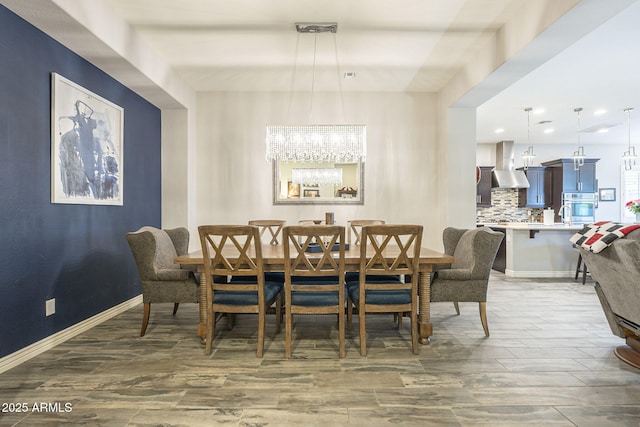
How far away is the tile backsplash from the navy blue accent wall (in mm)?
8208

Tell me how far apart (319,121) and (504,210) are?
609cm

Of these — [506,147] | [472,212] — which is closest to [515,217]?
[506,147]

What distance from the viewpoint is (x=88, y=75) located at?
342 centimetres

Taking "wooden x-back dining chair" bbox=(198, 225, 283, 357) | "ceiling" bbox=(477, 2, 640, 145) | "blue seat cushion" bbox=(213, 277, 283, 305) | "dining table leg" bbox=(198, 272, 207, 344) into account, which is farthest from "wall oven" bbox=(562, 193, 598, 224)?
"dining table leg" bbox=(198, 272, 207, 344)

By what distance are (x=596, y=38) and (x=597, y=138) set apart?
6126 millimetres

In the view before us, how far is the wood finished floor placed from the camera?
1909 millimetres

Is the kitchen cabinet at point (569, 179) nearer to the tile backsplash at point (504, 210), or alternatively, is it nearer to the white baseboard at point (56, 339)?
the tile backsplash at point (504, 210)

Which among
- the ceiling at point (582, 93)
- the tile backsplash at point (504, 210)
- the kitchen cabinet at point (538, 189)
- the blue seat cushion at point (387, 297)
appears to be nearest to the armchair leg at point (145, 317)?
the blue seat cushion at point (387, 297)

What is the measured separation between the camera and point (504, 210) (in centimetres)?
901

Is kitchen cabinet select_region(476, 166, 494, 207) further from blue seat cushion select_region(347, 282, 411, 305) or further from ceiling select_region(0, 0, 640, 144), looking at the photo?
Result: blue seat cushion select_region(347, 282, 411, 305)

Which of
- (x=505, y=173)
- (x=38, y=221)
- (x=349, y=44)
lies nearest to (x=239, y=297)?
(x=38, y=221)

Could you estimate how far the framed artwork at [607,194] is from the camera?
29.6 feet

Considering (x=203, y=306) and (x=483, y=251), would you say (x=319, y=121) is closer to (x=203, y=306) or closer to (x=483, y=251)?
(x=483, y=251)

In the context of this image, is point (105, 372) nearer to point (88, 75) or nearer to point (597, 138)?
point (88, 75)
